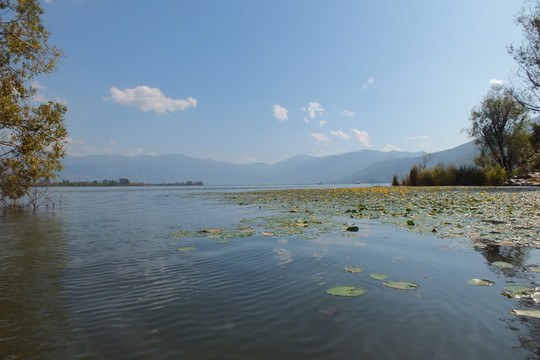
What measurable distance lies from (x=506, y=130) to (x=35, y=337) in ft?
185

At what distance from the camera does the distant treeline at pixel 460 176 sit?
3412 centimetres

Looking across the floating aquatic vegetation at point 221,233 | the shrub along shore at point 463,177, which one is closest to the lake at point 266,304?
the floating aquatic vegetation at point 221,233

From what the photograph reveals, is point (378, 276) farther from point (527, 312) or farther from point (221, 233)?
point (221, 233)

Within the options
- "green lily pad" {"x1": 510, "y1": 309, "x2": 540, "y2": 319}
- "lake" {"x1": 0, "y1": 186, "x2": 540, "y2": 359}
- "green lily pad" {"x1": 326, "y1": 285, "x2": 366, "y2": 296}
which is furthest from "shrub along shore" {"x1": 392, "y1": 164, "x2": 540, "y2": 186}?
"green lily pad" {"x1": 326, "y1": 285, "x2": 366, "y2": 296}

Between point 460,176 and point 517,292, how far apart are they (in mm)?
40642

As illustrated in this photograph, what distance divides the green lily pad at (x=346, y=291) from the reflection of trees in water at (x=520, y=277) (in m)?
1.35

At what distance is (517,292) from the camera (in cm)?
322

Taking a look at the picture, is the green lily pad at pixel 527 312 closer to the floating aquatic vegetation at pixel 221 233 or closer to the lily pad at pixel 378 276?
the lily pad at pixel 378 276

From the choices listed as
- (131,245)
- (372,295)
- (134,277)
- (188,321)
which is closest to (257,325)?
(188,321)

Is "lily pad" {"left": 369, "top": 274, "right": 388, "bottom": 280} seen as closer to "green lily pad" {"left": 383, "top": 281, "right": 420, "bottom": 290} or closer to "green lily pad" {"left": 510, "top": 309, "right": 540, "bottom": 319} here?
"green lily pad" {"left": 383, "top": 281, "right": 420, "bottom": 290}

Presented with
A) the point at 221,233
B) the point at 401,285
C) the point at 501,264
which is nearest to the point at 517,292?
the point at 401,285

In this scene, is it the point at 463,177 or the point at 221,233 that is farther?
the point at 463,177

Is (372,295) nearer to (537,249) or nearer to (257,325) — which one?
(257,325)

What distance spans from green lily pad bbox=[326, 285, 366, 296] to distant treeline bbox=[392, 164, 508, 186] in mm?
39875
